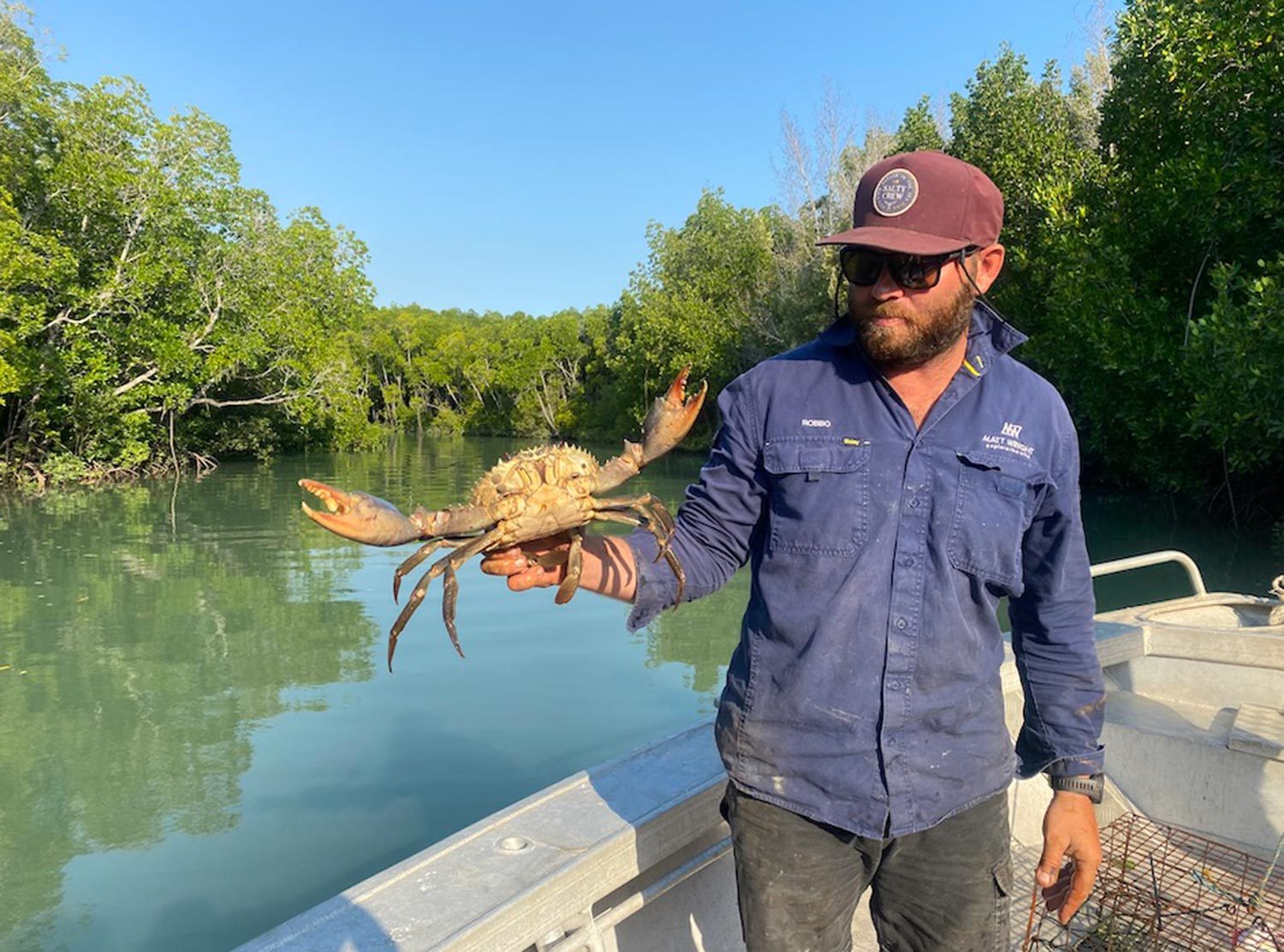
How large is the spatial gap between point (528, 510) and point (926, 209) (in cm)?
118

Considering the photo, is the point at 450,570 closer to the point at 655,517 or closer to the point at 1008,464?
the point at 655,517

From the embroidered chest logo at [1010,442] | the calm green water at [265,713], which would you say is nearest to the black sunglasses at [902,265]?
the embroidered chest logo at [1010,442]

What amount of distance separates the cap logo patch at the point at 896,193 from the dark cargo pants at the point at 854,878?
51.5 inches

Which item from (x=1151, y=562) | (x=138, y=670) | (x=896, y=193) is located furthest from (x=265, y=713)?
(x=896, y=193)

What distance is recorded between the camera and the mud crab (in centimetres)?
199

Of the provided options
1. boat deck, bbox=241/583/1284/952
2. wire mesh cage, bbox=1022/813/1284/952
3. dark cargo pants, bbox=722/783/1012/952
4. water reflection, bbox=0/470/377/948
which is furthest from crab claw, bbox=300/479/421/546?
water reflection, bbox=0/470/377/948

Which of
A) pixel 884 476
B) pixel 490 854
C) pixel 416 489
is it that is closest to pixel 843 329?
pixel 884 476

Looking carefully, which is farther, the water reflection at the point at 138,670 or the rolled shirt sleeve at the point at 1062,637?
the water reflection at the point at 138,670

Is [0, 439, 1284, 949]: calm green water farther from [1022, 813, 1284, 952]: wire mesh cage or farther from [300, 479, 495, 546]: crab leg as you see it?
[1022, 813, 1284, 952]: wire mesh cage

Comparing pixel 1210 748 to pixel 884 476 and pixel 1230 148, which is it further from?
pixel 1230 148

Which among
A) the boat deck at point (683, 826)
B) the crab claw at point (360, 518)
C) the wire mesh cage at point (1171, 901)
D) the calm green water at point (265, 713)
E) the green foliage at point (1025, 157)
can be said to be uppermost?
the green foliage at point (1025, 157)

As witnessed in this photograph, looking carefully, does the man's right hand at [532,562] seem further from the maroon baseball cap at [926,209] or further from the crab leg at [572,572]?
the maroon baseball cap at [926,209]

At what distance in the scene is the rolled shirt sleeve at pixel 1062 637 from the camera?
6.24 feet

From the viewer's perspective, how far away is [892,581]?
175 cm
